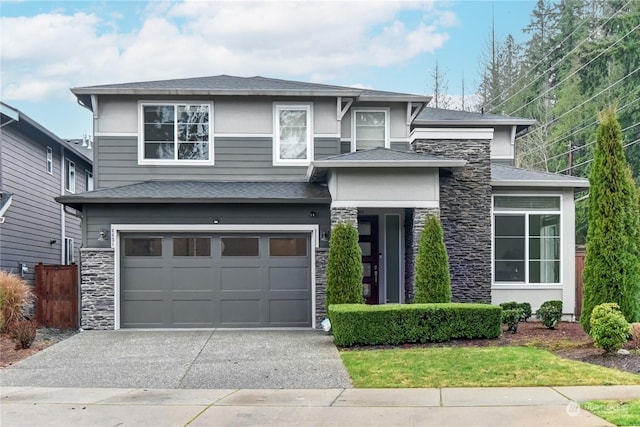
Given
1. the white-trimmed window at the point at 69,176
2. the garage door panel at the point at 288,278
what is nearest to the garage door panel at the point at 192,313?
the garage door panel at the point at 288,278

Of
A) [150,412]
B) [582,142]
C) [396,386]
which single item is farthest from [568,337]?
[582,142]

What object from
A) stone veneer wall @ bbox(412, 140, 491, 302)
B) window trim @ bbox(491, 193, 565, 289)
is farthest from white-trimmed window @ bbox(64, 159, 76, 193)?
window trim @ bbox(491, 193, 565, 289)

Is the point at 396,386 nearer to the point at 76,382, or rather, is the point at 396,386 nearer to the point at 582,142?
the point at 76,382

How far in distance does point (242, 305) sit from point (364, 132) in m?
5.57

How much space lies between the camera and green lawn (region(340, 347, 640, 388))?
867cm

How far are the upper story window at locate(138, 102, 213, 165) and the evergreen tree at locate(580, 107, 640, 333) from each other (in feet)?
28.9

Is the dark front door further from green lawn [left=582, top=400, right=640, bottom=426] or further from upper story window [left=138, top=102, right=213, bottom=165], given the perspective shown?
green lawn [left=582, top=400, right=640, bottom=426]

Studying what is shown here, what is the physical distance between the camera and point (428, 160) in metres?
13.2

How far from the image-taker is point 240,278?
47.6 ft

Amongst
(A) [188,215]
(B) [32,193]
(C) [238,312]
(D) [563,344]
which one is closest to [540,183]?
(D) [563,344]

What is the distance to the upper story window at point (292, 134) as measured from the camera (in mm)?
15852

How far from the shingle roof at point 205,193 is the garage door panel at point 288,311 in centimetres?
229

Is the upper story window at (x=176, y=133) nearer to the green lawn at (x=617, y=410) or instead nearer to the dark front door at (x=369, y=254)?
the dark front door at (x=369, y=254)

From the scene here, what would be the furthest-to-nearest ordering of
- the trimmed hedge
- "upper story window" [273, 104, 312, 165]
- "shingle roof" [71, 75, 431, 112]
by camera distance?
1. "upper story window" [273, 104, 312, 165]
2. "shingle roof" [71, 75, 431, 112]
3. the trimmed hedge
